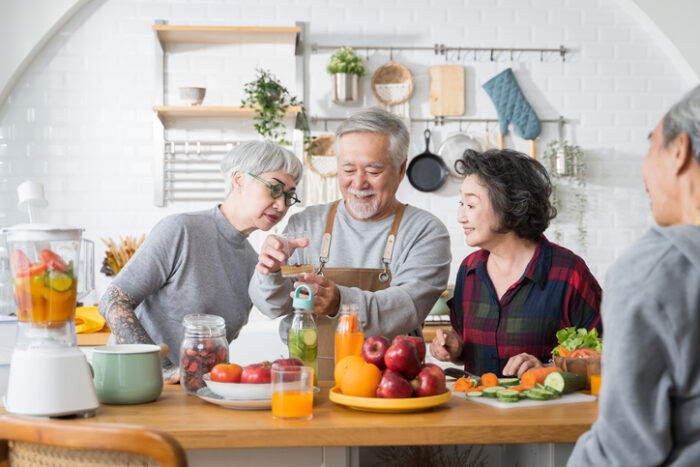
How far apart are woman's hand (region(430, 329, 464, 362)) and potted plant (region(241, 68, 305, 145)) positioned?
2196mm

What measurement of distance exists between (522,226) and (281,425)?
139 centimetres

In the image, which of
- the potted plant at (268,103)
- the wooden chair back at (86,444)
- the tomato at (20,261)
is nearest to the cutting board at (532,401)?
the wooden chair back at (86,444)

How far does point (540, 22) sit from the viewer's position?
496 cm

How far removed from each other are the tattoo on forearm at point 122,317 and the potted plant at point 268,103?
2.23 m

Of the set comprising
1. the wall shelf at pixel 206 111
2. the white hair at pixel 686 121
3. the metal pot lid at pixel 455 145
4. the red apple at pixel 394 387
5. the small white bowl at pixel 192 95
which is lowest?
the red apple at pixel 394 387

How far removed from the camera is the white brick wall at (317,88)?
186 inches

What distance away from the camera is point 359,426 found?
1.57 m

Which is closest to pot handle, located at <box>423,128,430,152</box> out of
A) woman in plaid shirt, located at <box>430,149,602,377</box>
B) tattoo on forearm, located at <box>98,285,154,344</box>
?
woman in plaid shirt, located at <box>430,149,602,377</box>

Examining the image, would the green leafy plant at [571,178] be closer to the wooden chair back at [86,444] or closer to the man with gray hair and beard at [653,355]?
the man with gray hair and beard at [653,355]

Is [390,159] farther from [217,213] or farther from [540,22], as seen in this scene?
[540,22]

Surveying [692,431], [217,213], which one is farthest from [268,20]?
[692,431]

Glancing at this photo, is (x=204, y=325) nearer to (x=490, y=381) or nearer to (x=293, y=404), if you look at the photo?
(x=293, y=404)

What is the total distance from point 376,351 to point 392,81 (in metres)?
3.39

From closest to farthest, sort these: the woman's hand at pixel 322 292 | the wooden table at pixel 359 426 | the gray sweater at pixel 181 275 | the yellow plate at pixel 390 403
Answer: the wooden table at pixel 359 426 → the yellow plate at pixel 390 403 → the woman's hand at pixel 322 292 → the gray sweater at pixel 181 275
